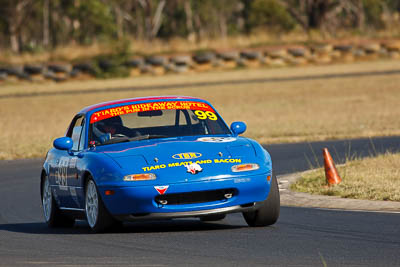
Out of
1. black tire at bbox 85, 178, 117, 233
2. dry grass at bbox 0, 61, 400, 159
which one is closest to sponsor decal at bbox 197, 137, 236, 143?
black tire at bbox 85, 178, 117, 233

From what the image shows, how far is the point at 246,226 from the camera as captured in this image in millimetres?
10148

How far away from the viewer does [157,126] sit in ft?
35.6

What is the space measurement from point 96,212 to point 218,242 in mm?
1412

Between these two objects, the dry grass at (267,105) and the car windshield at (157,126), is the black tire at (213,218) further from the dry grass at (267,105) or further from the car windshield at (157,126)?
the dry grass at (267,105)

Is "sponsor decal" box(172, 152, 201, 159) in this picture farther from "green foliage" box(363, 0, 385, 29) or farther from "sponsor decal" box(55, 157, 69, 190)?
"green foliage" box(363, 0, 385, 29)

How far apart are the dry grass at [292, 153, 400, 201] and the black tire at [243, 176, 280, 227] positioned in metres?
2.38

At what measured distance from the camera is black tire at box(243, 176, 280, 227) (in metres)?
9.75

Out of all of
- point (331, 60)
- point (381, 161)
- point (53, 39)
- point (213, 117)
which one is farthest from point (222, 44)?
point (53, 39)

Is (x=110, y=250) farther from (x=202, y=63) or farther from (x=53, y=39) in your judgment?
(x=53, y=39)

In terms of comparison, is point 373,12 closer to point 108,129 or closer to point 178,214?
point 108,129

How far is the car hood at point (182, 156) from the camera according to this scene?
9.29 metres

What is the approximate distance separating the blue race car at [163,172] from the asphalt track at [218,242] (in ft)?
0.81

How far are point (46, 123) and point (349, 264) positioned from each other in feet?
80.9

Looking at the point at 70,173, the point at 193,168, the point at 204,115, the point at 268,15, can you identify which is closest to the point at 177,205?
the point at 193,168
